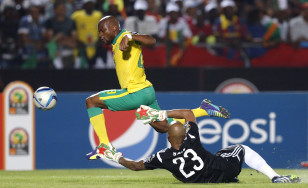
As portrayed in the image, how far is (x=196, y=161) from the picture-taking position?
9.88m

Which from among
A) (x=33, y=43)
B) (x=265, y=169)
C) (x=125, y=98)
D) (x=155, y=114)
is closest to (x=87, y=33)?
(x=33, y=43)

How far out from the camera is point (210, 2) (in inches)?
724

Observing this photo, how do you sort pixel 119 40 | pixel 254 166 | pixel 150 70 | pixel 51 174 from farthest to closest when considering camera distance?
pixel 150 70 → pixel 51 174 → pixel 119 40 → pixel 254 166

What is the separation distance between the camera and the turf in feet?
34.1

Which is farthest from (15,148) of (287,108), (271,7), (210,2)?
(271,7)

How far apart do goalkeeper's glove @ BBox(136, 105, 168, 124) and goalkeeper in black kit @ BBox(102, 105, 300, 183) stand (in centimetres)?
55

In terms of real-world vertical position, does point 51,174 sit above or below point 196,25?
below

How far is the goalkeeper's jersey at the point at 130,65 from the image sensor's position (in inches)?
438

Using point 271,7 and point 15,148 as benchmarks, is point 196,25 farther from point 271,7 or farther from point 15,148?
point 15,148

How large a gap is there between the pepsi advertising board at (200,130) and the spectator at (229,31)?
2.70 m

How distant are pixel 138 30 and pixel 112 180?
20.1 feet

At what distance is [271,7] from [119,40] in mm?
8550

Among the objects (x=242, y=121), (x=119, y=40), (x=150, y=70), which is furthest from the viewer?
(x=150, y=70)

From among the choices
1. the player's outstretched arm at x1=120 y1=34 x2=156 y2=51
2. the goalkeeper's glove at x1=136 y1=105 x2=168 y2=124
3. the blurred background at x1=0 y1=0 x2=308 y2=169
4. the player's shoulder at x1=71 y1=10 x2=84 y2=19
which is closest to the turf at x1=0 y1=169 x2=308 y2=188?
the goalkeeper's glove at x1=136 y1=105 x2=168 y2=124
